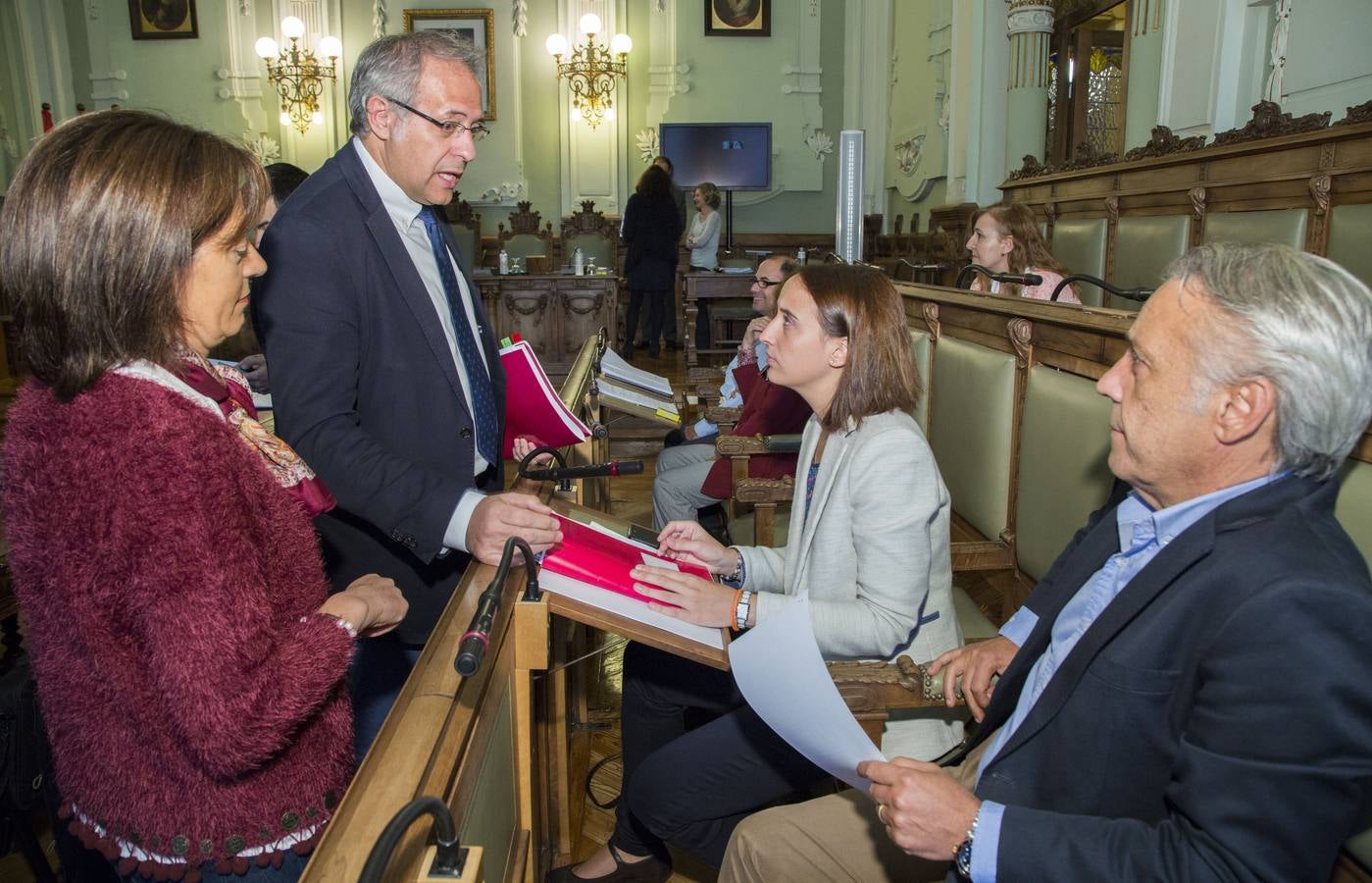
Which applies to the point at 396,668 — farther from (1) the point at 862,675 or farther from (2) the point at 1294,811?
(2) the point at 1294,811

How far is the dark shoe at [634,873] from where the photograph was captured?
1865mm

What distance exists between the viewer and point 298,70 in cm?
996

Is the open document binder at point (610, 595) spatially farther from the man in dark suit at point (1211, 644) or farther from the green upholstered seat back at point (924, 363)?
the green upholstered seat back at point (924, 363)

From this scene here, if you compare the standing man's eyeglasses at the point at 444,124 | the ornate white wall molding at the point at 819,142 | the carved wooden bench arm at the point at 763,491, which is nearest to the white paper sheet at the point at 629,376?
the carved wooden bench arm at the point at 763,491

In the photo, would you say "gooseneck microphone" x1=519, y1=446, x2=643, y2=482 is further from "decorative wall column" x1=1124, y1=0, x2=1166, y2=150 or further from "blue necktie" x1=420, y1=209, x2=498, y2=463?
"decorative wall column" x1=1124, y1=0, x2=1166, y2=150

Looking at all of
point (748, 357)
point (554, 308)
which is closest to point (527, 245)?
point (554, 308)

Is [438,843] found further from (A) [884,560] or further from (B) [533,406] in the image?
(B) [533,406]

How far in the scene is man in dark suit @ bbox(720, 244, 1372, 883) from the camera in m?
0.86

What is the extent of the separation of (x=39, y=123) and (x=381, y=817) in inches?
468

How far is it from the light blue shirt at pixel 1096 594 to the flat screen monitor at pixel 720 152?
9007 millimetres

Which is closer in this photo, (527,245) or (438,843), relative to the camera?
(438,843)

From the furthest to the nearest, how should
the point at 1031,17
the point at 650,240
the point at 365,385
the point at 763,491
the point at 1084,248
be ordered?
the point at 650,240 → the point at 1031,17 → the point at 1084,248 → the point at 763,491 → the point at 365,385

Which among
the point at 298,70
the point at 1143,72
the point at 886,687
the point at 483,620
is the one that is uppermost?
the point at 298,70

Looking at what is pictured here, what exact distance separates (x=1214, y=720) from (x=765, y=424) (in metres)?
2.25
